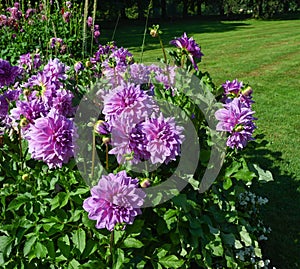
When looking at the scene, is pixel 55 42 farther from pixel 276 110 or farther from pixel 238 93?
pixel 276 110

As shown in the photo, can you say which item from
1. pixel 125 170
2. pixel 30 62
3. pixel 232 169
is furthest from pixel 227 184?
pixel 30 62

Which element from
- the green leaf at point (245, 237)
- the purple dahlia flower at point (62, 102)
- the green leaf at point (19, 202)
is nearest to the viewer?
the green leaf at point (19, 202)

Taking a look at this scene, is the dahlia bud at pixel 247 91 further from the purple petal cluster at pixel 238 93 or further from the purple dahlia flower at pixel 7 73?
the purple dahlia flower at pixel 7 73

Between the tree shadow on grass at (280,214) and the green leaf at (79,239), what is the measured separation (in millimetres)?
1111

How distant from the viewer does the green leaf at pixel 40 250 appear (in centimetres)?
179

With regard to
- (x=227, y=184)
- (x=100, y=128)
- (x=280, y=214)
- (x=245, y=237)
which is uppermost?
(x=100, y=128)

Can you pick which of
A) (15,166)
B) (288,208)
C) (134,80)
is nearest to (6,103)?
(15,166)

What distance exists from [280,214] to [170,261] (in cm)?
201

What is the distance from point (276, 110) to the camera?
6.93m

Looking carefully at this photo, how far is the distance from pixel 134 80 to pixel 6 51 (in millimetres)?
3890

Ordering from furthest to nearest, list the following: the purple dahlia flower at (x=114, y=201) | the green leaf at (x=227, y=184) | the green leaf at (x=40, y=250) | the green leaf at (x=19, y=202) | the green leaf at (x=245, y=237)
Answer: the green leaf at (x=245, y=237) → the green leaf at (x=227, y=184) → the green leaf at (x=19, y=202) → the green leaf at (x=40, y=250) → the purple dahlia flower at (x=114, y=201)

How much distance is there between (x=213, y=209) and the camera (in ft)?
7.22

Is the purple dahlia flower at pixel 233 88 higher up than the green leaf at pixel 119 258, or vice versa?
the purple dahlia flower at pixel 233 88

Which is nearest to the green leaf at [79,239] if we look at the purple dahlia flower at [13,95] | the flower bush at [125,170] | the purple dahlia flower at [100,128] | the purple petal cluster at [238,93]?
the flower bush at [125,170]
